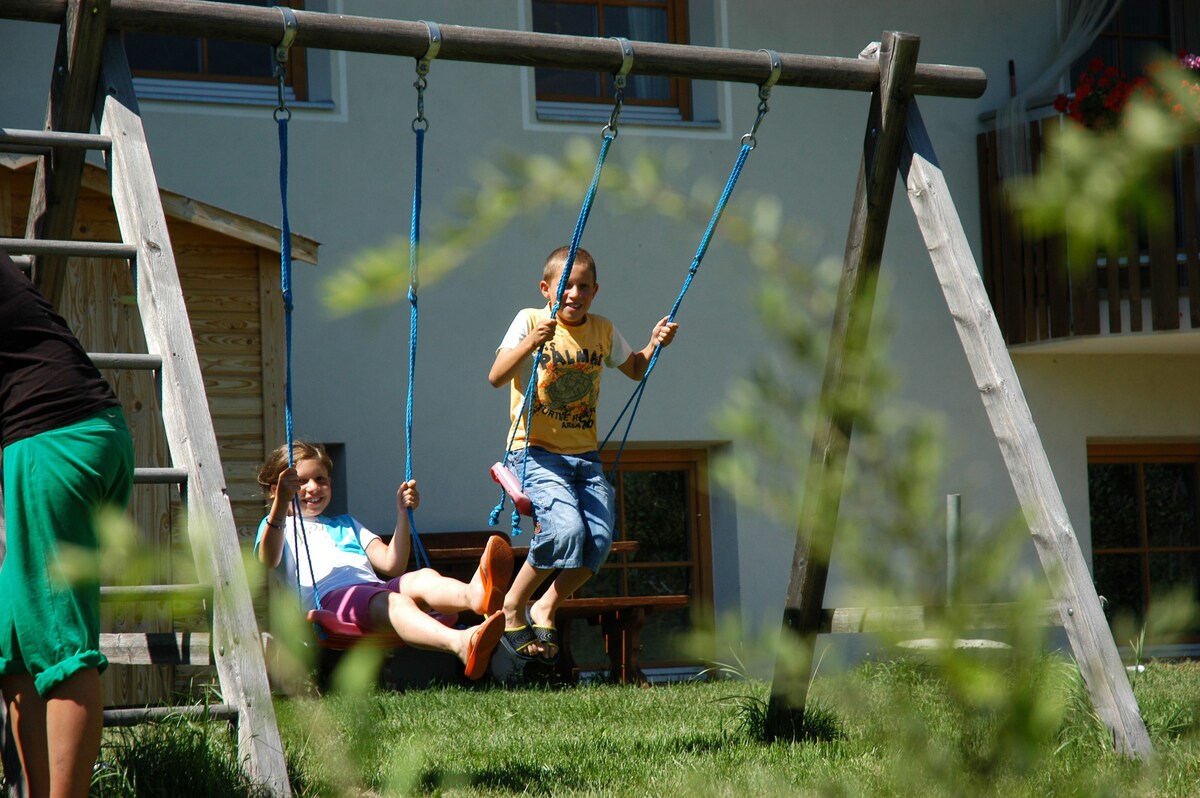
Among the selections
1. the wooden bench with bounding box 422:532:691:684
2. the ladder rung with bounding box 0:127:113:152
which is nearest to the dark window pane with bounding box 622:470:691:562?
the wooden bench with bounding box 422:532:691:684

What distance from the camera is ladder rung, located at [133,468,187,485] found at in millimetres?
2791

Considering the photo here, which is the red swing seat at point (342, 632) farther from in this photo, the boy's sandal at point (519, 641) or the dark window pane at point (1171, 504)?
the dark window pane at point (1171, 504)

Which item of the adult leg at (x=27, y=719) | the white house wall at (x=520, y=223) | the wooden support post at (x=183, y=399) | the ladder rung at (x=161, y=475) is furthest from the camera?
the white house wall at (x=520, y=223)

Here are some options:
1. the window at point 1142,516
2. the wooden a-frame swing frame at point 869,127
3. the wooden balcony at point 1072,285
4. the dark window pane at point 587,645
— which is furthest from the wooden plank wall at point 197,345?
the window at point 1142,516

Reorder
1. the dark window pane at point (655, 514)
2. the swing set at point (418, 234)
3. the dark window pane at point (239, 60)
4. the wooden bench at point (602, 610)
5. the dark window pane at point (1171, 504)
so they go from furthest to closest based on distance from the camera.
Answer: the dark window pane at point (1171, 504) < the dark window pane at point (655, 514) < the dark window pane at point (239, 60) < the wooden bench at point (602, 610) < the swing set at point (418, 234)

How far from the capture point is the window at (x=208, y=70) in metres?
7.39

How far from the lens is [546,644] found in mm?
4723

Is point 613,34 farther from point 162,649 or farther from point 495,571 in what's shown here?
point 162,649

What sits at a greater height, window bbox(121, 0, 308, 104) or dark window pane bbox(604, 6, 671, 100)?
dark window pane bbox(604, 6, 671, 100)

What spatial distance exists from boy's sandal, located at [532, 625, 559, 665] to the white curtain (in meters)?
4.73

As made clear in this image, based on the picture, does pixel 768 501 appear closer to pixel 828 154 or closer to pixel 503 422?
pixel 503 422

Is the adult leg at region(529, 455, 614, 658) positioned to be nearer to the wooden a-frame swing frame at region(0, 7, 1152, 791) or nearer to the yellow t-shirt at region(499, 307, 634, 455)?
the yellow t-shirt at region(499, 307, 634, 455)

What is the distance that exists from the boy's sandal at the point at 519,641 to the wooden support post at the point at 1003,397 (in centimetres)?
178

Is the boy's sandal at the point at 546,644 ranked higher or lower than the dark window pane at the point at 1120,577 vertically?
higher
